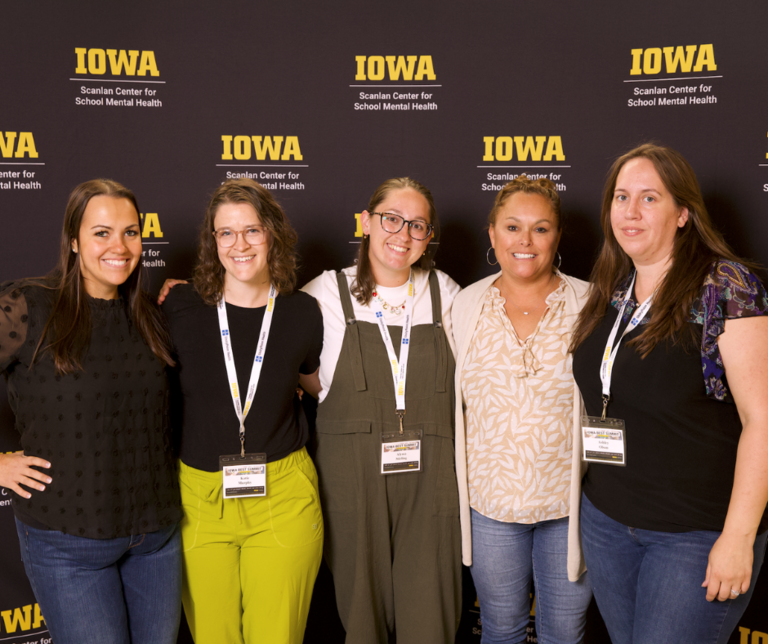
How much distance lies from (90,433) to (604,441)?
1478 millimetres

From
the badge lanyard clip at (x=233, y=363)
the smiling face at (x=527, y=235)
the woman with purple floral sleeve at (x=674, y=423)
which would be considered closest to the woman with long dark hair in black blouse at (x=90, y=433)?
the badge lanyard clip at (x=233, y=363)

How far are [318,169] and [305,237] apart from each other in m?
0.33

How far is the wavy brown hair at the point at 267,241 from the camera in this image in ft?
6.65

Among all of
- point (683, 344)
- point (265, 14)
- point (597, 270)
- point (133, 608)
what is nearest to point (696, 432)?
point (683, 344)

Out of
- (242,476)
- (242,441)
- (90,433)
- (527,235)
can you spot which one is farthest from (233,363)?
(527,235)

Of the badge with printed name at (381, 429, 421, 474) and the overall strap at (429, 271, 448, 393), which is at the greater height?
the overall strap at (429, 271, 448, 393)

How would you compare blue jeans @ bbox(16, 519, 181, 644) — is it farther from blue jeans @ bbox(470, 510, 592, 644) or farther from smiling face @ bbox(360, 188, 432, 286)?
smiling face @ bbox(360, 188, 432, 286)

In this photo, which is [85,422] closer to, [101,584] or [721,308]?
[101,584]

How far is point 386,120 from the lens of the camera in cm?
284

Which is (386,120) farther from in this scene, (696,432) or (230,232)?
(696,432)

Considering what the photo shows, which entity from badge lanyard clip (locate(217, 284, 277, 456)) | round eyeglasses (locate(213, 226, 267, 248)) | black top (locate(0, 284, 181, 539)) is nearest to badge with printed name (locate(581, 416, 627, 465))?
badge lanyard clip (locate(217, 284, 277, 456))

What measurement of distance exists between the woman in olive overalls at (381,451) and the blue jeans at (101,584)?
25.7 inches

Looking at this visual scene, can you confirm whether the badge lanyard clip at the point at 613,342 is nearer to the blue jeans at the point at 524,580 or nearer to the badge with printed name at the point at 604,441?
the badge with printed name at the point at 604,441

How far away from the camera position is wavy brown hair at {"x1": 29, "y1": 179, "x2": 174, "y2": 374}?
1657mm
